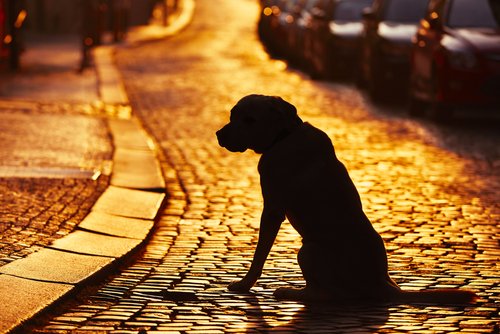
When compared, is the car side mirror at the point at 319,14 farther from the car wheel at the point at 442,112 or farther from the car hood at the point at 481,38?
the car wheel at the point at 442,112

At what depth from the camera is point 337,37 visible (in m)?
25.1

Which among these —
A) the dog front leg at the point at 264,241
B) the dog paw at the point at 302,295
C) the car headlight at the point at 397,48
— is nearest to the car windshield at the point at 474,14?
the car headlight at the point at 397,48

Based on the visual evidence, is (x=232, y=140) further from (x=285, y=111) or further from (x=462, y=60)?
(x=462, y=60)

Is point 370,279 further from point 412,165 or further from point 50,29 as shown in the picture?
point 50,29

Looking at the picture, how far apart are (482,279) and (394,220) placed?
7.82 ft

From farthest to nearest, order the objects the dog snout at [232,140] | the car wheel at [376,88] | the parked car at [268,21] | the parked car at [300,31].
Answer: the parked car at [268,21]
the parked car at [300,31]
the car wheel at [376,88]
the dog snout at [232,140]

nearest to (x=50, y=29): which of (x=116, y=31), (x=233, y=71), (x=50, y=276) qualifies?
(x=116, y=31)

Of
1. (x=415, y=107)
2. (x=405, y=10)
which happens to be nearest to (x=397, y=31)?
(x=405, y=10)

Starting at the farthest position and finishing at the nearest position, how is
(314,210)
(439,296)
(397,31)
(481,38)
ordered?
(397,31) → (481,38) → (314,210) → (439,296)

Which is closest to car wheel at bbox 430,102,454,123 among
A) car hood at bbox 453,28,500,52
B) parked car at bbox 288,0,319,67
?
car hood at bbox 453,28,500,52

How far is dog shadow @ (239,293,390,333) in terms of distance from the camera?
20.5 ft

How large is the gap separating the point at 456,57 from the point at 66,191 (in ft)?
26.2

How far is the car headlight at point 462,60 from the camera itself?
17188 mm

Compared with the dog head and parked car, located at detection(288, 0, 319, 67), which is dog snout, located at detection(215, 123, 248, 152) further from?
parked car, located at detection(288, 0, 319, 67)
